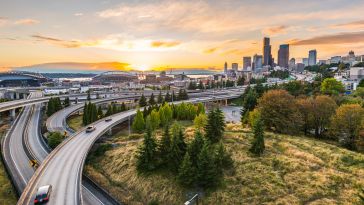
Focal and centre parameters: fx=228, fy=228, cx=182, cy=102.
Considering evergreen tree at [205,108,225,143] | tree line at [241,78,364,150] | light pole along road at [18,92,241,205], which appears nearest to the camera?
light pole along road at [18,92,241,205]

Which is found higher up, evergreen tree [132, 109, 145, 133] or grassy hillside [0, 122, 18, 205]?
evergreen tree [132, 109, 145, 133]

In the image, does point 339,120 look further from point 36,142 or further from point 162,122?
point 36,142

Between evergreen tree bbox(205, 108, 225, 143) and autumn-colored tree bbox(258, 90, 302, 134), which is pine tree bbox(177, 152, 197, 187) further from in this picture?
autumn-colored tree bbox(258, 90, 302, 134)

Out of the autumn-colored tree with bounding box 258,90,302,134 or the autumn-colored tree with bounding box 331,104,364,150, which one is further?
the autumn-colored tree with bounding box 258,90,302,134

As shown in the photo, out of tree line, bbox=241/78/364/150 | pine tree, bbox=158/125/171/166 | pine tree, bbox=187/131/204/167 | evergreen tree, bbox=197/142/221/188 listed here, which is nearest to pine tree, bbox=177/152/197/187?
evergreen tree, bbox=197/142/221/188

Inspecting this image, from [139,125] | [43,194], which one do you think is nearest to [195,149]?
[43,194]

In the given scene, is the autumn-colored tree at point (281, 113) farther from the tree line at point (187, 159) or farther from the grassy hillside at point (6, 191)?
the grassy hillside at point (6, 191)

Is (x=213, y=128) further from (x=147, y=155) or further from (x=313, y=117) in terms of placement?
(x=313, y=117)
